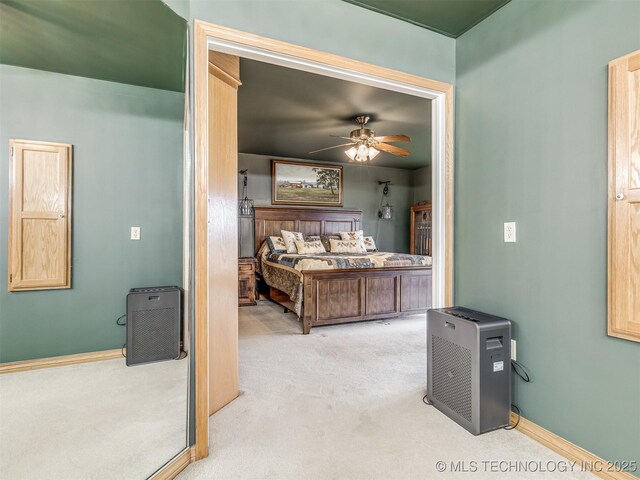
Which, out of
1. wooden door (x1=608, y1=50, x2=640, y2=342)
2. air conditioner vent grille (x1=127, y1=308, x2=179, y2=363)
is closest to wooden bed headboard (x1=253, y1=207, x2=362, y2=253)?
air conditioner vent grille (x1=127, y1=308, x2=179, y2=363)

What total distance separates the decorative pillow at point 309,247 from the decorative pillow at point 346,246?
1.00 feet

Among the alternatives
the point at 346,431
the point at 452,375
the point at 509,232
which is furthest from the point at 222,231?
the point at 509,232

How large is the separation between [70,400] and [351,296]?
2986 mm

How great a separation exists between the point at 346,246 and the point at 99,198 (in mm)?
4699

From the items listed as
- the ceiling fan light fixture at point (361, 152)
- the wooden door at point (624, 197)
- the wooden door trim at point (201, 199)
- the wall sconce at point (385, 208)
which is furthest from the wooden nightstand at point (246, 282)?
the wooden door at point (624, 197)

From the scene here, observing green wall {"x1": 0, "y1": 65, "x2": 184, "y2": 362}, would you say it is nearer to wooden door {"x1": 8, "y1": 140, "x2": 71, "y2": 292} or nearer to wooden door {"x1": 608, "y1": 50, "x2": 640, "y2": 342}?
wooden door {"x1": 8, "y1": 140, "x2": 71, "y2": 292}

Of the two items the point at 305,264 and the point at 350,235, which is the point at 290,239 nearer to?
the point at 350,235

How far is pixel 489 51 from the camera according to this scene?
7.00 ft

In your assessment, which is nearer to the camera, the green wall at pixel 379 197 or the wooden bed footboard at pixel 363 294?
the wooden bed footboard at pixel 363 294

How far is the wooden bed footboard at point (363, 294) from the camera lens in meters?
3.86

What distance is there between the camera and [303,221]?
21.0 ft

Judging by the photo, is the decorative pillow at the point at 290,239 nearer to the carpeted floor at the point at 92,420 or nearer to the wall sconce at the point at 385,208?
the wall sconce at the point at 385,208

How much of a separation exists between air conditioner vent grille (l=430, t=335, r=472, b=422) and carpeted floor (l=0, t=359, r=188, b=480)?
5.04 feet

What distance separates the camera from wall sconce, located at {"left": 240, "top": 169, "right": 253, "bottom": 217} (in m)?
5.88
